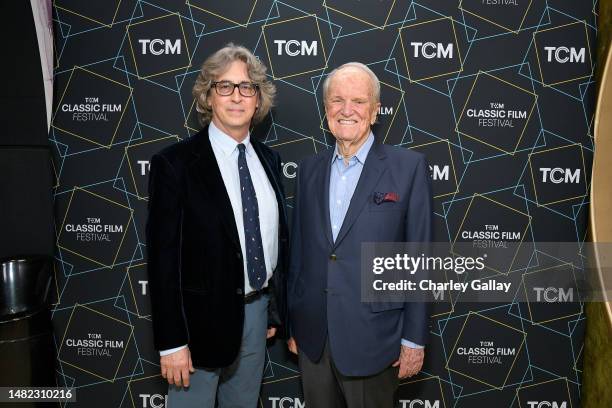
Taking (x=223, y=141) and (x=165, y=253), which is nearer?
(x=165, y=253)

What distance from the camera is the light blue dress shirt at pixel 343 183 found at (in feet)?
5.46

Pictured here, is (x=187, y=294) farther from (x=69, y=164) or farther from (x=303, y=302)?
(x=69, y=164)

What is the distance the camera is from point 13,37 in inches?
90.5

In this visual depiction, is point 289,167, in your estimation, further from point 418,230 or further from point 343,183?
point 418,230

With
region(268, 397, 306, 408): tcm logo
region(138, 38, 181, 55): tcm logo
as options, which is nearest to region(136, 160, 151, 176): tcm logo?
region(138, 38, 181, 55): tcm logo

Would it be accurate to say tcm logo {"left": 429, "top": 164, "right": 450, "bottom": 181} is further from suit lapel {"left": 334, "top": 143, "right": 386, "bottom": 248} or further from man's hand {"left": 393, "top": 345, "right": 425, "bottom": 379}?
man's hand {"left": 393, "top": 345, "right": 425, "bottom": 379}

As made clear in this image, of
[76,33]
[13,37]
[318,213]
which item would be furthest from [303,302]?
[13,37]

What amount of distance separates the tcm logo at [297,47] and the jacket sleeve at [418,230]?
94 centimetres

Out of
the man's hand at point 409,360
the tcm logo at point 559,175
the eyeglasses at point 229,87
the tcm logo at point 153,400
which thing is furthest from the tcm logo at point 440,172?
the tcm logo at point 153,400

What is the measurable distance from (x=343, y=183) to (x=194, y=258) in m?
0.61

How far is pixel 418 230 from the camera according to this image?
5.29ft

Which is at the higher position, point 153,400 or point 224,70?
point 224,70

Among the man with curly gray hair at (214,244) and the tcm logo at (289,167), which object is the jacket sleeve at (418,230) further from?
the tcm logo at (289,167)

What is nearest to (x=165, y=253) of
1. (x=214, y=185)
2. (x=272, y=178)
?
(x=214, y=185)
